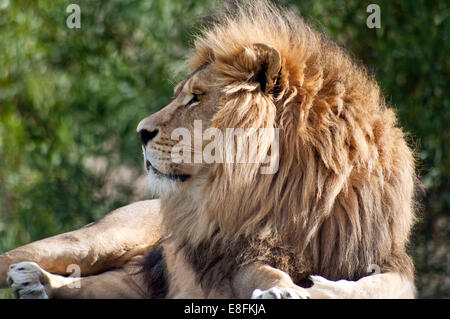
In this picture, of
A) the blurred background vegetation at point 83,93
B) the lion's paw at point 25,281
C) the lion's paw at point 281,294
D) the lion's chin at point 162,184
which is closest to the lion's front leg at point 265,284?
the lion's paw at point 281,294

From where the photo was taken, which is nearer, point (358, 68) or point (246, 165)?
point (246, 165)

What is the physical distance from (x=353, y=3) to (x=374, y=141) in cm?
334

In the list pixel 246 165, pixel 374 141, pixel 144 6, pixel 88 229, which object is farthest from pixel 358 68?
pixel 144 6

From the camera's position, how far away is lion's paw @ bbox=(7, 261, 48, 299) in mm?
3154

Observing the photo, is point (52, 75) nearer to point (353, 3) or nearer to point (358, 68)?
point (353, 3)

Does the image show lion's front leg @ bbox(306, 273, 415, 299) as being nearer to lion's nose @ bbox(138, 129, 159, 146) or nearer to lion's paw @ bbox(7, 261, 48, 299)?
lion's nose @ bbox(138, 129, 159, 146)

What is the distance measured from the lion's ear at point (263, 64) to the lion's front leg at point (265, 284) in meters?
0.69

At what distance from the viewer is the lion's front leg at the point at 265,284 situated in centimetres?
242

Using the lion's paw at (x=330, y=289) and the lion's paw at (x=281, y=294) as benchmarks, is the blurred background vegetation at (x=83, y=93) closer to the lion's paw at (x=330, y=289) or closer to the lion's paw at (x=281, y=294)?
the lion's paw at (x=330, y=289)

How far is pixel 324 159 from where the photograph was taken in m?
2.83

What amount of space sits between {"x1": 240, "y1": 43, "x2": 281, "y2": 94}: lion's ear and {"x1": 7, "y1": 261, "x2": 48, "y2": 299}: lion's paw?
1.23 meters

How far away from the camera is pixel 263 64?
2922 millimetres

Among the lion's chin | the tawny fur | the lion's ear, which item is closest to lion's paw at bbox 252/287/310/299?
the tawny fur
